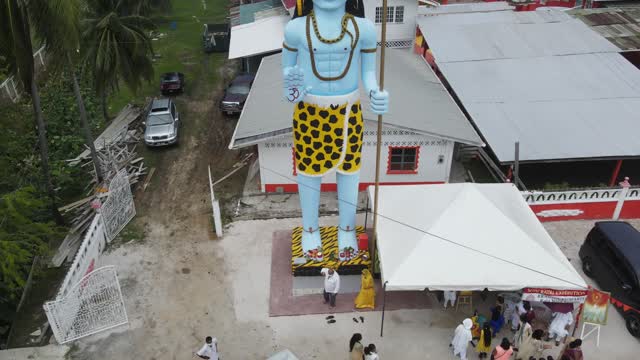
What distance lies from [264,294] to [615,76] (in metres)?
15.0

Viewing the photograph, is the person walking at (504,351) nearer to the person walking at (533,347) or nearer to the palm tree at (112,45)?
the person walking at (533,347)

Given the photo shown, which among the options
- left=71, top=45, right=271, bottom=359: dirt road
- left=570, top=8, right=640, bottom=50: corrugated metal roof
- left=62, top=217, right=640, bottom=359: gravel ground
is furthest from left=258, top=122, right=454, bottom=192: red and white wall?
left=570, top=8, right=640, bottom=50: corrugated metal roof

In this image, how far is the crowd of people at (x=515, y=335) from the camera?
1098cm

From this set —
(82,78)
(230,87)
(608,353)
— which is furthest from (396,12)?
(608,353)

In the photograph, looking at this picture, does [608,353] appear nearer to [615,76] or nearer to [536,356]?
[536,356]

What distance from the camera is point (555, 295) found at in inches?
456

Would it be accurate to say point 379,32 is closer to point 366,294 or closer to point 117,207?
point 117,207

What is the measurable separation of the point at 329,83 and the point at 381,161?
6.03 metres

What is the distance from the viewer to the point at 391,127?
53.2ft

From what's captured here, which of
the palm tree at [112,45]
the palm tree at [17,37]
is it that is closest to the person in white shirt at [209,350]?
the palm tree at [17,37]

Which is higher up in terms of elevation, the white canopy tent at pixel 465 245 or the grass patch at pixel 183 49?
the white canopy tent at pixel 465 245

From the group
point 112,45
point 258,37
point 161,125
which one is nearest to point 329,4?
point 112,45

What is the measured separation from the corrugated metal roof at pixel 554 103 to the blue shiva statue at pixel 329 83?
5.60 meters

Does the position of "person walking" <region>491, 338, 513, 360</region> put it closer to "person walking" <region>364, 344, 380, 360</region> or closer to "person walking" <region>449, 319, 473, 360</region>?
"person walking" <region>449, 319, 473, 360</region>
